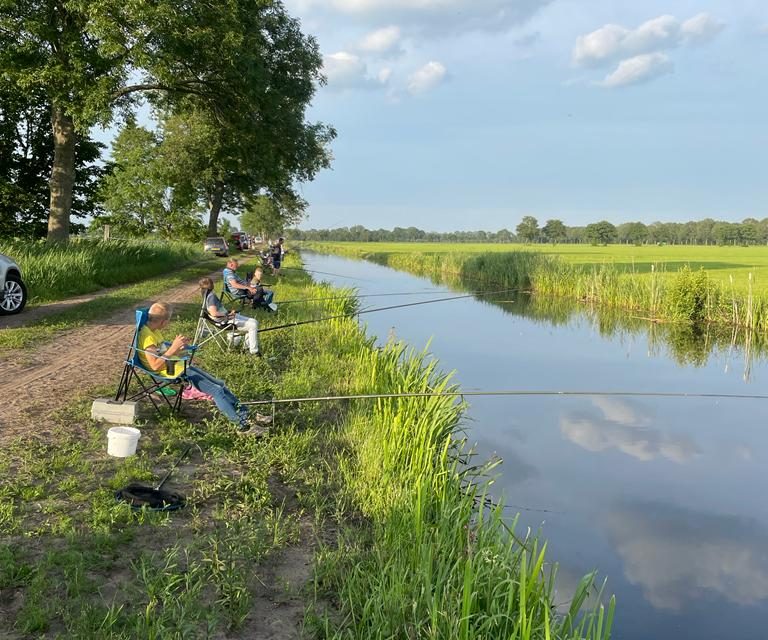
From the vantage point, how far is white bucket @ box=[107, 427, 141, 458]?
5.21m

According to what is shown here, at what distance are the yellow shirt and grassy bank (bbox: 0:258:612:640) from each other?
0.48m

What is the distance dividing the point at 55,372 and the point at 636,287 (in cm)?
2054

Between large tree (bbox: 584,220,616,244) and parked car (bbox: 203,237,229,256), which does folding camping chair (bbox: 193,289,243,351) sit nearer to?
parked car (bbox: 203,237,229,256)

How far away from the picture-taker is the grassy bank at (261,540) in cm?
326

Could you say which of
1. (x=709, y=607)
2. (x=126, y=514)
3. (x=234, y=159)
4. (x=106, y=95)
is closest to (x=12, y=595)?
(x=126, y=514)

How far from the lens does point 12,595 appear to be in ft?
10.7

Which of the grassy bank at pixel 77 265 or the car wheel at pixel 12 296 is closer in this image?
the car wheel at pixel 12 296

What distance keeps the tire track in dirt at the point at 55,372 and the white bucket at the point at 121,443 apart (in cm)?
78

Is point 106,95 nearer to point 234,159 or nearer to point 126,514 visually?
point 234,159

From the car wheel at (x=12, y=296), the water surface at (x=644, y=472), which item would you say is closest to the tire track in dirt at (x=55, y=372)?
the car wheel at (x=12, y=296)

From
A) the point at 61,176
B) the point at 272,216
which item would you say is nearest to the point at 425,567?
the point at 61,176

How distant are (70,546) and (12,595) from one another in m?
0.49

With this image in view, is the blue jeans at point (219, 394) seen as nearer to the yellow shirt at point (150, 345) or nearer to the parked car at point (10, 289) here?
the yellow shirt at point (150, 345)

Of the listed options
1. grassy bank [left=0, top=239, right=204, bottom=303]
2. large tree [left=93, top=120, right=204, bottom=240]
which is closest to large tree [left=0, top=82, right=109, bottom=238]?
grassy bank [left=0, top=239, right=204, bottom=303]
